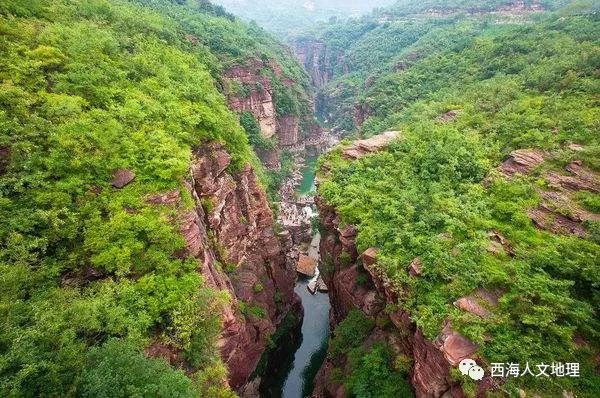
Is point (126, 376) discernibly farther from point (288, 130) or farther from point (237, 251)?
point (288, 130)

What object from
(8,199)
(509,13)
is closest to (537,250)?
(8,199)

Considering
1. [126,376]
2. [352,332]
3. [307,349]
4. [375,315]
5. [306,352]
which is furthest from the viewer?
[307,349]

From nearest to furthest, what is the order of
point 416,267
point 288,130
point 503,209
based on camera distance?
point 416,267
point 503,209
point 288,130

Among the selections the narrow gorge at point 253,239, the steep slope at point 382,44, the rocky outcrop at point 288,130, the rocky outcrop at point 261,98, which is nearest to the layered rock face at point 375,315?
the narrow gorge at point 253,239

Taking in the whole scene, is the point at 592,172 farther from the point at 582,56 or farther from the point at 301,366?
the point at 301,366

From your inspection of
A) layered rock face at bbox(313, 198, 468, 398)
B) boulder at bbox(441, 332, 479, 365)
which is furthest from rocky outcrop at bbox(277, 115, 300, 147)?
boulder at bbox(441, 332, 479, 365)

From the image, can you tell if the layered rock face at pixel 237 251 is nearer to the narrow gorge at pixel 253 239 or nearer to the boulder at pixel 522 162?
the narrow gorge at pixel 253 239

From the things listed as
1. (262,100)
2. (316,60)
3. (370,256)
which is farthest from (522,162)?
(316,60)

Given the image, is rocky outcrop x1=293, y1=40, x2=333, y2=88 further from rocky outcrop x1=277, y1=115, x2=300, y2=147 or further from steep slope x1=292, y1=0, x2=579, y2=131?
rocky outcrop x1=277, y1=115, x2=300, y2=147
